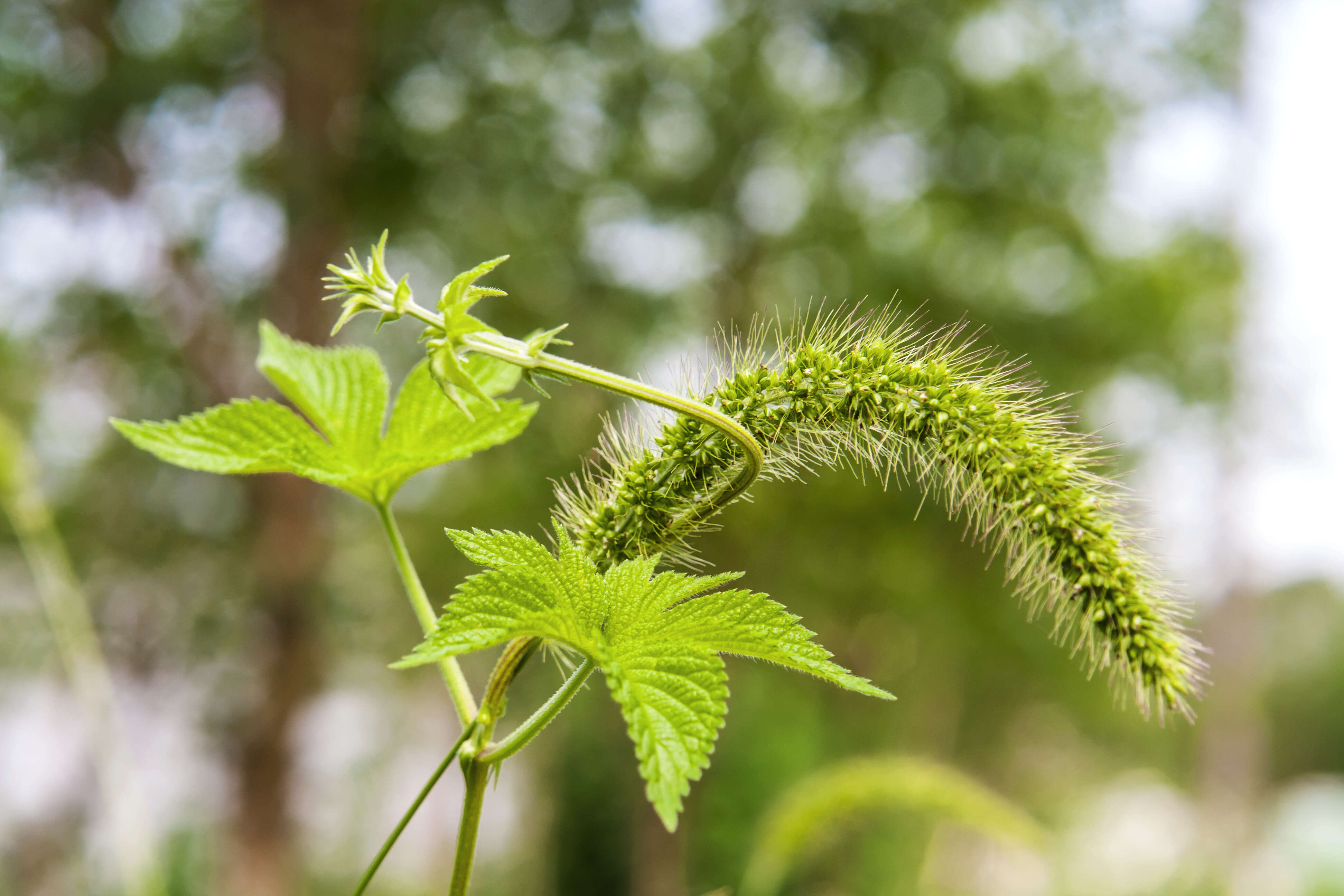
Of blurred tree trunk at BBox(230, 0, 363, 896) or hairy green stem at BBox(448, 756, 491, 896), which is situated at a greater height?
blurred tree trunk at BBox(230, 0, 363, 896)

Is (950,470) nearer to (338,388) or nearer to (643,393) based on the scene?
(643,393)

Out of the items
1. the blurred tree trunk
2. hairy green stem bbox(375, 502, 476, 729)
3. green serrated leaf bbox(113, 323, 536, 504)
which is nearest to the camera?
hairy green stem bbox(375, 502, 476, 729)

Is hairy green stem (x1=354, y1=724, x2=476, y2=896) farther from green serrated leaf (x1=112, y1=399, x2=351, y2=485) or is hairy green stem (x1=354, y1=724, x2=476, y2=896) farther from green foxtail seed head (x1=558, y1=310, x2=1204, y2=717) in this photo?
green serrated leaf (x1=112, y1=399, x2=351, y2=485)

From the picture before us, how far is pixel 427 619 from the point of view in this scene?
0.63 m

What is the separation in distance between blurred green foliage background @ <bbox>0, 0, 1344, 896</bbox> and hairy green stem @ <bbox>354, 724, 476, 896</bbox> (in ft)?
17.3

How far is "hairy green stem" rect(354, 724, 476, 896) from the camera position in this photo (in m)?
0.47

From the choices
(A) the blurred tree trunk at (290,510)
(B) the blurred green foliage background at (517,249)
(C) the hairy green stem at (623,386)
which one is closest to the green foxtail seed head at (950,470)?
(C) the hairy green stem at (623,386)

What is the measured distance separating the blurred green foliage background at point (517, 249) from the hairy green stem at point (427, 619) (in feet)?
16.8

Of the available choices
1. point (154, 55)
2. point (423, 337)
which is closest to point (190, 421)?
point (423, 337)

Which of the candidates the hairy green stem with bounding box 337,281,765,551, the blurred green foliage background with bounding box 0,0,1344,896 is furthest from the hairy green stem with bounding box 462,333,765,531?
the blurred green foliage background with bounding box 0,0,1344,896

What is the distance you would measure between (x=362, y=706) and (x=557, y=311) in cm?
1492

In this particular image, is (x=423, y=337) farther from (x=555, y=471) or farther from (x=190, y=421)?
(x=555, y=471)

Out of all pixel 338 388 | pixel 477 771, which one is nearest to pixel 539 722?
pixel 477 771

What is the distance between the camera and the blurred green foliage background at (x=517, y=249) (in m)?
6.73
